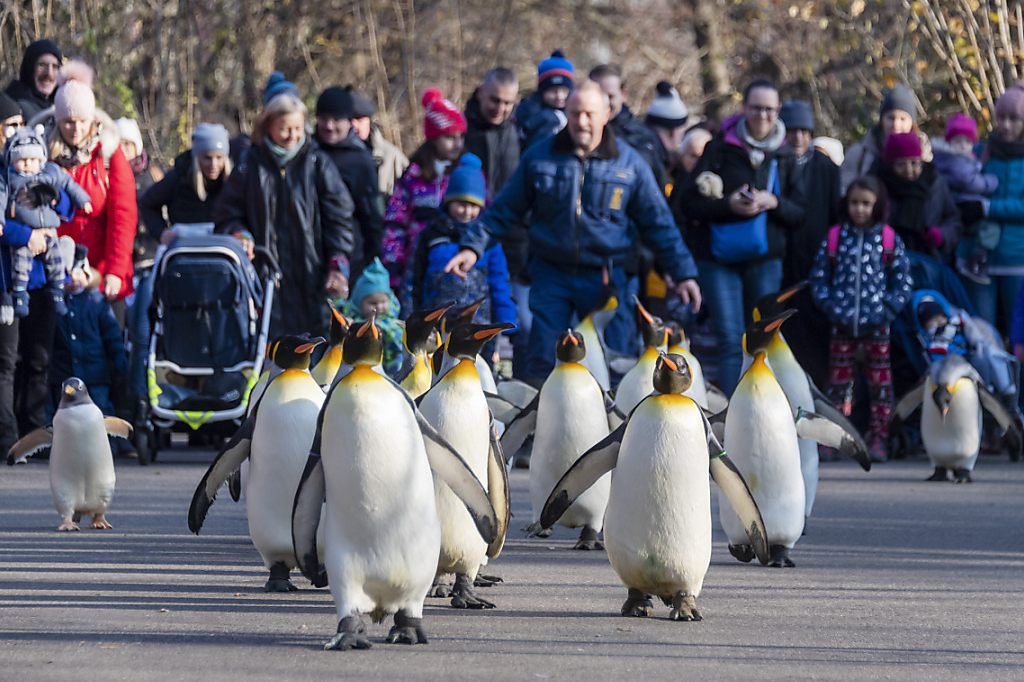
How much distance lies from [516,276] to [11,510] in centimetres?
410

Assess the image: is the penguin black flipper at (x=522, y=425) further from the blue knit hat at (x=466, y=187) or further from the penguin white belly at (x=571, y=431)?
the blue knit hat at (x=466, y=187)

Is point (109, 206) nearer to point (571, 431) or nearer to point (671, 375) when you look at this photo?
point (571, 431)

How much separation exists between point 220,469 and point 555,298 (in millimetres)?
3959

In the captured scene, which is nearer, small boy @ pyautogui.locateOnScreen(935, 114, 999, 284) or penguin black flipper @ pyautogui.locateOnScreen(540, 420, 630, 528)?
penguin black flipper @ pyautogui.locateOnScreen(540, 420, 630, 528)

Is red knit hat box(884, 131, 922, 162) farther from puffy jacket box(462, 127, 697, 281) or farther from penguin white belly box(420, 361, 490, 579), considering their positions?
penguin white belly box(420, 361, 490, 579)

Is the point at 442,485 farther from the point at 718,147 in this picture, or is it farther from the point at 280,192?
the point at 718,147

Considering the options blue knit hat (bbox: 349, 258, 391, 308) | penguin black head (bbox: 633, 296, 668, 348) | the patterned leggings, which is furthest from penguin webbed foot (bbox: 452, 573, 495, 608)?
the patterned leggings

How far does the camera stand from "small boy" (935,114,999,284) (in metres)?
11.8

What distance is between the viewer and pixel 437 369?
735cm

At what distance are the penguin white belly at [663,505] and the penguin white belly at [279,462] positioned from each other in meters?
1.04

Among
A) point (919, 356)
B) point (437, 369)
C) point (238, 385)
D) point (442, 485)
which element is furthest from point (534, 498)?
point (919, 356)

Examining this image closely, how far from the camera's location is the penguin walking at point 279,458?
6023 mm

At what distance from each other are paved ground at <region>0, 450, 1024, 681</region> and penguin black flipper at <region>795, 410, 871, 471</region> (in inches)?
15.8

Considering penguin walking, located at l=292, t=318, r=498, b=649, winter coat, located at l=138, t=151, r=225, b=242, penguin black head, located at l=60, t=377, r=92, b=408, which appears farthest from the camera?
winter coat, located at l=138, t=151, r=225, b=242
